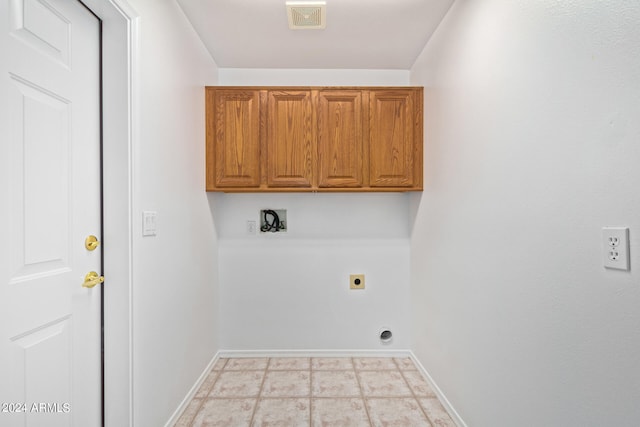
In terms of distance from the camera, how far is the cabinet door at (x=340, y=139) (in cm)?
262

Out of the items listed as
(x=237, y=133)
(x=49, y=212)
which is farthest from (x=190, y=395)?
(x=237, y=133)

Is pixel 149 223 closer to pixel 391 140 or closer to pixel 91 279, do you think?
pixel 91 279

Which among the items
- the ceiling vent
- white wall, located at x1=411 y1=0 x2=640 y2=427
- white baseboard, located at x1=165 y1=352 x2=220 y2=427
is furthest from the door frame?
white wall, located at x1=411 y1=0 x2=640 y2=427

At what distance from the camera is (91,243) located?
142 cm

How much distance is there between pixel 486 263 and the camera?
1616mm

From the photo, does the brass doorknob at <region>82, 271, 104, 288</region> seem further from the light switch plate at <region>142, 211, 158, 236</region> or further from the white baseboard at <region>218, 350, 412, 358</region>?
the white baseboard at <region>218, 350, 412, 358</region>

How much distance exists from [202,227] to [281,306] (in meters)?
0.99

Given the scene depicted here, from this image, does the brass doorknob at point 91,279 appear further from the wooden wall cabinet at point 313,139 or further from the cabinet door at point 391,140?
the cabinet door at point 391,140

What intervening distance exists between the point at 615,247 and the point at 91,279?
1.85 meters

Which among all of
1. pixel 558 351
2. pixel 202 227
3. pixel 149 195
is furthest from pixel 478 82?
pixel 202 227

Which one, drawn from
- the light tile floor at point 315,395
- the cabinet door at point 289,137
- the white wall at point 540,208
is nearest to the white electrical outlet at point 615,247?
the white wall at point 540,208

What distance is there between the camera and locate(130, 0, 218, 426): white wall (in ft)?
5.20

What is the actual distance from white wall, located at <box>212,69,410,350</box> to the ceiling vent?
0.69 metres

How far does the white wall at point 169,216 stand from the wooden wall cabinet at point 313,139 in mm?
212
